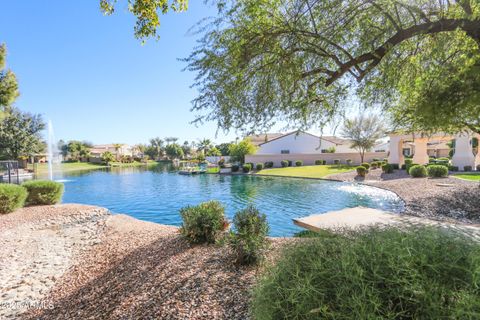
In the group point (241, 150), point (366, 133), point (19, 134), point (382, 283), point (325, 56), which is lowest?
point (382, 283)

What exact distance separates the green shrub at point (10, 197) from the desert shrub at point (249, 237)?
34.6 ft

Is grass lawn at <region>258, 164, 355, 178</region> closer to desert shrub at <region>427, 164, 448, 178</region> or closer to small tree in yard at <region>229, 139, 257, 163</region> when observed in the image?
small tree in yard at <region>229, 139, 257, 163</region>

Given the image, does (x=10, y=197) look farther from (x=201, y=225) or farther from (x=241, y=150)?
(x=241, y=150)

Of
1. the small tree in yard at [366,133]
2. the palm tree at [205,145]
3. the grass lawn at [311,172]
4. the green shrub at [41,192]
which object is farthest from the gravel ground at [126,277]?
the palm tree at [205,145]

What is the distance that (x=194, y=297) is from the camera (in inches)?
122

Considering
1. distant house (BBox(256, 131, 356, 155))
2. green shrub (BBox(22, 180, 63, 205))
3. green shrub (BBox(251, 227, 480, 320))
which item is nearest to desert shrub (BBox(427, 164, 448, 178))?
green shrub (BBox(251, 227, 480, 320))

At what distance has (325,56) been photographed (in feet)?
13.1

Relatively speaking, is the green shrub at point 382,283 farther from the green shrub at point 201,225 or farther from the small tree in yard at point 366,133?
the small tree in yard at point 366,133

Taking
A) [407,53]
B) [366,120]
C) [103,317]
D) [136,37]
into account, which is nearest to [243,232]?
[103,317]

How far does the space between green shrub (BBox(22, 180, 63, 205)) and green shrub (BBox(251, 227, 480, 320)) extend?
13.4 meters

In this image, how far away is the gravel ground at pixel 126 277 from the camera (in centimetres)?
305

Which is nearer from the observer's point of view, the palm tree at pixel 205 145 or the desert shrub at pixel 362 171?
the desert shrub at pixel 362 171

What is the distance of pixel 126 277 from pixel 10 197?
9.04m

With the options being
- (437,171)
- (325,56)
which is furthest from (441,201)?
(325,56)
